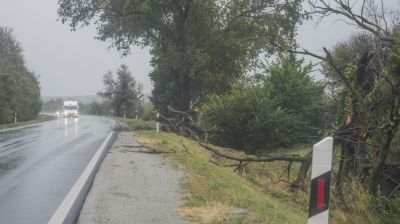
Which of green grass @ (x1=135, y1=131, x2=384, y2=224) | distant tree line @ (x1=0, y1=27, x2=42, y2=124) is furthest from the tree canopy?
green grass @ (x1=135, y1=131, x2=384, y2=224)

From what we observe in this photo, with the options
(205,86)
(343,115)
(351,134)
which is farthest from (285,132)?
(351,134)

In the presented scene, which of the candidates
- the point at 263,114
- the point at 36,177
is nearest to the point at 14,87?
the point at 263,114

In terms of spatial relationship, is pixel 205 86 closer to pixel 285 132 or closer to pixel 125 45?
pixel 125 45

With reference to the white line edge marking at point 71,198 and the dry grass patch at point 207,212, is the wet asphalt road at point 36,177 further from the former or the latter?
the dry grass patch at point 207,212

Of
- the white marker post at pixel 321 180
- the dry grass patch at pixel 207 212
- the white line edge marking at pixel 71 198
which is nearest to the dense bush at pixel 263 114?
the white line edge marking at pixel 71 198

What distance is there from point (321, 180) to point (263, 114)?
2149 centimetres

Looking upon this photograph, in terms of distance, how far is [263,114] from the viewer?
86.8 ft

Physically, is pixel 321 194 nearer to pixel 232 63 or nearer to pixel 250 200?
pixel 250 200

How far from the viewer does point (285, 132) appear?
90.1ft

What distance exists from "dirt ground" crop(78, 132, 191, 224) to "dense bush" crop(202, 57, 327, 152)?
12560 millimetres

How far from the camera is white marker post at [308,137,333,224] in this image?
5023mm

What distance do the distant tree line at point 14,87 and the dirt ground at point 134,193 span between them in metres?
44.6

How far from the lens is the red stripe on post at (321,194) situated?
5.09 meters

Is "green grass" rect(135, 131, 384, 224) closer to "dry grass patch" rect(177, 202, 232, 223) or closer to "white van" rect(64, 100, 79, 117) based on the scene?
"dry grass patch" rect(177, 202, 232, 223)
